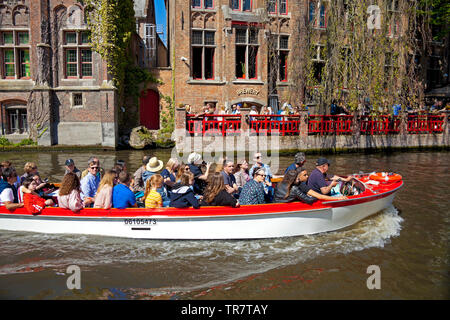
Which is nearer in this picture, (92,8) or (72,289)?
(72,289)

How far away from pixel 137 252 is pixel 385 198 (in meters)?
4.80

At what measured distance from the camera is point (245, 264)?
5.46m

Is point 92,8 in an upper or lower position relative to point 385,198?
upper

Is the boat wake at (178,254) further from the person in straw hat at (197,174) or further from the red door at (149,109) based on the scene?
the red door at (149,109)

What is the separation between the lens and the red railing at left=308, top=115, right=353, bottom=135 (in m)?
16.4

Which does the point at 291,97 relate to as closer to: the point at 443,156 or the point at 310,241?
the point at 443,156

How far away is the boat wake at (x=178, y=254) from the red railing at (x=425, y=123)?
12760mm

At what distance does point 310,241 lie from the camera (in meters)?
6.23

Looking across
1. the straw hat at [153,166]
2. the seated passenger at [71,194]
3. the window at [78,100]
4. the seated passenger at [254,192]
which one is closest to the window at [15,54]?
the window at [78,100]

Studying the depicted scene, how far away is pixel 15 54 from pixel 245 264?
58.9 ft

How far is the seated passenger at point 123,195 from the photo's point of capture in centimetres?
609

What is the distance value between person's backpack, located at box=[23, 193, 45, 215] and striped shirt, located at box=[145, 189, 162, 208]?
75.6 inches
